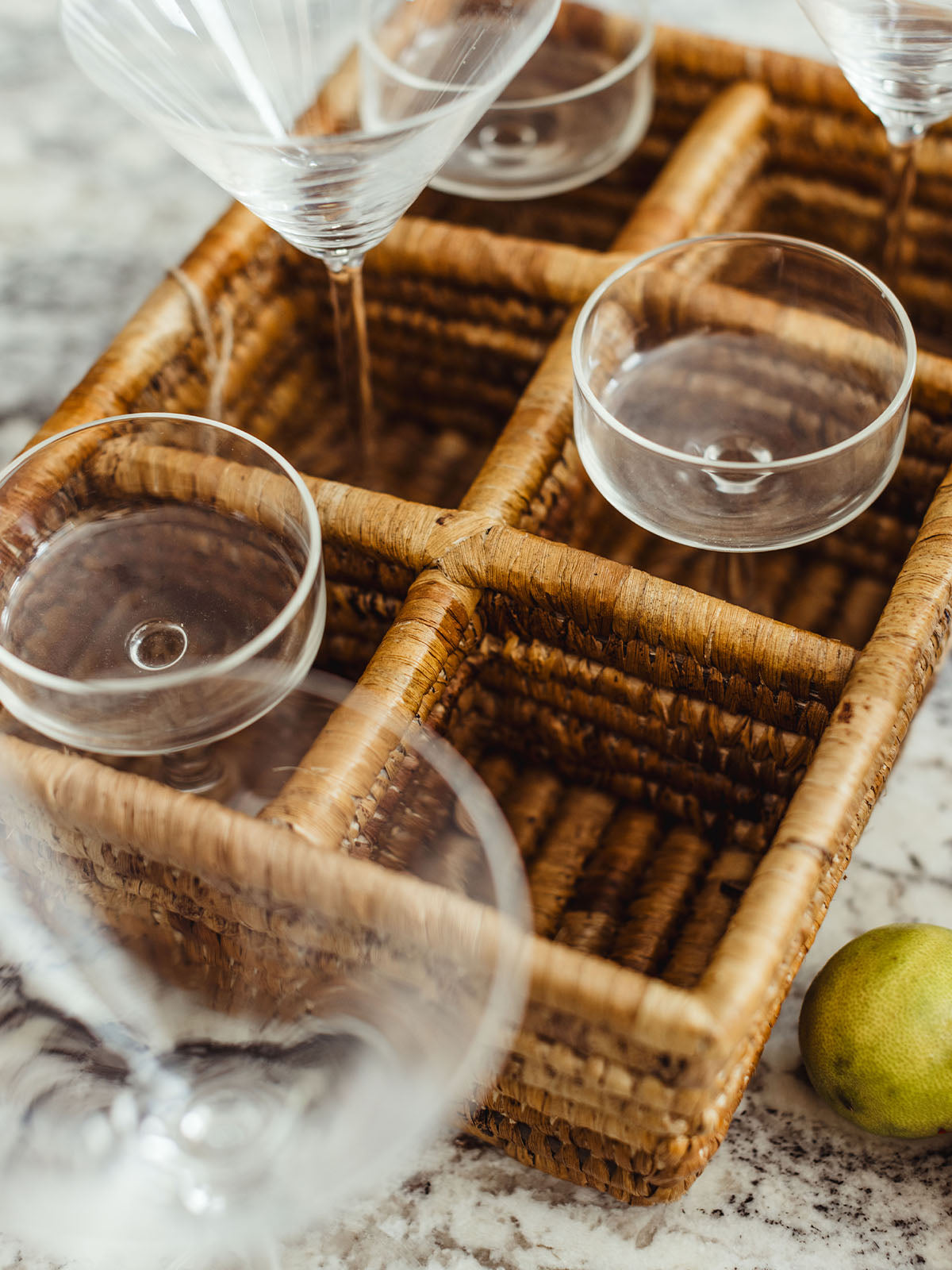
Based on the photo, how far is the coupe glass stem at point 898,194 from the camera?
704mm

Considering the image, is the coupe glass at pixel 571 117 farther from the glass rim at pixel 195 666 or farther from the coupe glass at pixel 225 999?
the coupe glass at pixel 225 999

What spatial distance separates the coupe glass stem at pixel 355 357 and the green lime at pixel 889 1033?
1.24 ft

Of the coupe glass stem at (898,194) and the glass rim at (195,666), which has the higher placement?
the glass rim at (195,666)

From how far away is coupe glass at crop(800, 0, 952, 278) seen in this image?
642 mm

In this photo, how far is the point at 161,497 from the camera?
614 millimetres

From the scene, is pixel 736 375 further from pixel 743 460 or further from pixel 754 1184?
pixel 754 1184

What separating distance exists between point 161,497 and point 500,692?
18cm

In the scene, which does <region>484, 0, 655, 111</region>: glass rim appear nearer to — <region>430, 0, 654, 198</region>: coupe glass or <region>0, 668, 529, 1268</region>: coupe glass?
<region>430, 0, 654, 198</region>: coupe glass

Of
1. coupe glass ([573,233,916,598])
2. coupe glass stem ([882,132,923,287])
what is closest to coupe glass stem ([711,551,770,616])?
coupe glass ([573,233,916,598])

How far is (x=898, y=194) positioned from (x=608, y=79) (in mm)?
174

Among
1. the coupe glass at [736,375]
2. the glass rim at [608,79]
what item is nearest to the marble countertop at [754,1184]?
the coupe glass at [736,375]

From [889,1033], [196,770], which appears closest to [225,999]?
[196,770]

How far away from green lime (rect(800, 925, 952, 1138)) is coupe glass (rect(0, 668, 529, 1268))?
5.8 inches

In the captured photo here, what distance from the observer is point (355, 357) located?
711 mm
